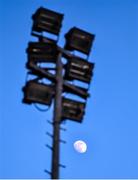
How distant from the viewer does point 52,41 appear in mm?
9289

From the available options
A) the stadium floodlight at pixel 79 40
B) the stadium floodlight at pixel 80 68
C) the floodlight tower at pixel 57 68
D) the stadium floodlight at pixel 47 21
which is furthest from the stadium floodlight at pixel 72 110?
the stadium floodlight at pixel 47 21

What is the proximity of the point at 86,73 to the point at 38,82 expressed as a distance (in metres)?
1.22

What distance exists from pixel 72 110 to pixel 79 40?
1771 mm

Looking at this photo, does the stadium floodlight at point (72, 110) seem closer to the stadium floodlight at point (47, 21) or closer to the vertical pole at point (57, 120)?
the vertical pole at point (57, 120)

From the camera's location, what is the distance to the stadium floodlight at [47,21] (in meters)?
9.27

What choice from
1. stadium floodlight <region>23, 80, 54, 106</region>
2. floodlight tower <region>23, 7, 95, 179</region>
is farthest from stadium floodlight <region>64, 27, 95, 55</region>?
stadium floodlight <region>23, 80, 54, 106</region>

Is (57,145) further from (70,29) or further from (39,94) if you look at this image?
(70,29)

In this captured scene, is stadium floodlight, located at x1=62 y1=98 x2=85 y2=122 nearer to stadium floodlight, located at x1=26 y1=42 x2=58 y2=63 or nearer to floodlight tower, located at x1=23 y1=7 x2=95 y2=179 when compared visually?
floodlight tower, located at x1=23 y1=7 x2=95 y2=179

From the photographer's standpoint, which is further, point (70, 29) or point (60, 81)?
point (70, 29)

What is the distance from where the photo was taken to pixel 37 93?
8.61 m

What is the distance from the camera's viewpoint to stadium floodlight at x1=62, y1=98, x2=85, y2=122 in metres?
8.45

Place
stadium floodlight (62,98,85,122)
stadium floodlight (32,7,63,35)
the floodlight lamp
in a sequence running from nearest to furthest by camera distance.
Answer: stadium floodlight (62,98,85,122) < the floodlight lamp < stadium floodlight (32,7,63,35)

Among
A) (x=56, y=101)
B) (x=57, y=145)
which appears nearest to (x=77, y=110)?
(x=56, y=101)

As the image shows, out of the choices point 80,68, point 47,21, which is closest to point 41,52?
point 47,21
